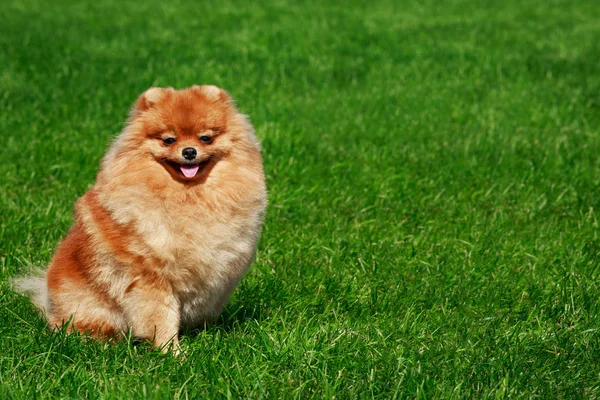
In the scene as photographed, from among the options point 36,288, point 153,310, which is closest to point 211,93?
point 153,310

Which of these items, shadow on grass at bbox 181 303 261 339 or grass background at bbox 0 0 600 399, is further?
shadow on grass at bbox 181 303 261 339

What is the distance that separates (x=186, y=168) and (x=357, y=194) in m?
2.59

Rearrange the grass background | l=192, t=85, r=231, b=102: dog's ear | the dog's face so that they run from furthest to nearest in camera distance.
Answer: l=192, t=85, r=231, b=102: dog's ear
the dog's face
the grass background

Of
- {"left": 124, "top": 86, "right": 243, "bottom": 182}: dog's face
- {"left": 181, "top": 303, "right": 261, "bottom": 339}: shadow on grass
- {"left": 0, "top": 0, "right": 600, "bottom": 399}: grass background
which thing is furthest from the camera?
{"left": 181, "top": 303, "right": 261, "bottom": 339}: shadow on grass

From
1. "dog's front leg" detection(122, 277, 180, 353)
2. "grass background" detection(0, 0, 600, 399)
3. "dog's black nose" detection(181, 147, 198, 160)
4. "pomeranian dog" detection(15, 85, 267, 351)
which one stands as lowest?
"grass background" detection(0, 0, 600, 399)

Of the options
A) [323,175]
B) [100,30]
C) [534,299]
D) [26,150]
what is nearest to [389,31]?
[100,30]

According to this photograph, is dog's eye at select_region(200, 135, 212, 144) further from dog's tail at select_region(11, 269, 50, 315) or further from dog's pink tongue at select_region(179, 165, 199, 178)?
dog's tail at select_region(11, 269, 50, 315)

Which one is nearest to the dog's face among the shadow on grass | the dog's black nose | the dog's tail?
the dog's black nose

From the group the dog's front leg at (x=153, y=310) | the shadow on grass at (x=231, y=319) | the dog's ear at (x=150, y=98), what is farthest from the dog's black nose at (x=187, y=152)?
the shadow on grass at (x=231, y=319)

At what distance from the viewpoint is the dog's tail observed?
405 cm

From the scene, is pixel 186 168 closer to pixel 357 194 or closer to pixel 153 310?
pixel 153 310

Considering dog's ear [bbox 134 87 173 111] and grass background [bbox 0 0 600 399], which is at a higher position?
dog's ear [bbox 134 87 173 111]

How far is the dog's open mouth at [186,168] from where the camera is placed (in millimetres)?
3672

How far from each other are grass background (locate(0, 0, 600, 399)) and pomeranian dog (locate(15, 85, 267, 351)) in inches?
8.3
